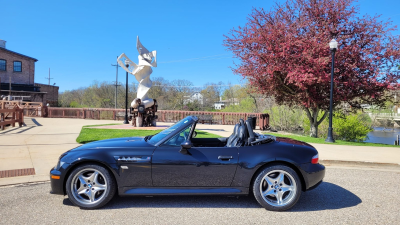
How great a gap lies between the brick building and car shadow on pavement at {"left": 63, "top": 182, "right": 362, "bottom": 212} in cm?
3764

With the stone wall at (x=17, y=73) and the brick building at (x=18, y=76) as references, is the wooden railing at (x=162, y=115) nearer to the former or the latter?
the brick building at (x=18, y=76)

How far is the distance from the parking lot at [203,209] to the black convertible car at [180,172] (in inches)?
9.3

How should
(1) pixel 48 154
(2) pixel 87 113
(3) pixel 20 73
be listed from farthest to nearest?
(3) pixel 20 73, (2) pixel 87 113, (1) pixel 48 154

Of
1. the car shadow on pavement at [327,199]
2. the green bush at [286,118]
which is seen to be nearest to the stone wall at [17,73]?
the green bush at [286,118]

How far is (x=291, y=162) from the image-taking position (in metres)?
4.01

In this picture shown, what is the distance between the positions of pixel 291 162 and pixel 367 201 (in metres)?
1.54

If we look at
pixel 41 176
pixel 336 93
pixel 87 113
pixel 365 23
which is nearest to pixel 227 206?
pixel 41 176

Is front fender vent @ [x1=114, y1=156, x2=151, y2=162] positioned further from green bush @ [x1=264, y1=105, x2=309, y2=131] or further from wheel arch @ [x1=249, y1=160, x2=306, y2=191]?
green bush @ [x1=264, y1=105, x2=309, y2=131]

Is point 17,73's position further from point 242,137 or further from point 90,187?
point 242,137

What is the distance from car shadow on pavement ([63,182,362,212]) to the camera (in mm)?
4074

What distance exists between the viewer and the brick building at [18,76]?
36.5 m

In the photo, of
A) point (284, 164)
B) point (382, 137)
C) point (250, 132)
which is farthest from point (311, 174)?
point (382, 137)

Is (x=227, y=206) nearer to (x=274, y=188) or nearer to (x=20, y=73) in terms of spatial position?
(x=274, y=188)

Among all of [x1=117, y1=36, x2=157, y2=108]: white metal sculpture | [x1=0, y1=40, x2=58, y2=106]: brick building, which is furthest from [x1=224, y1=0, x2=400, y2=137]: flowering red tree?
[x1=0, y1=40, x2=58, y2=106]: brick building
